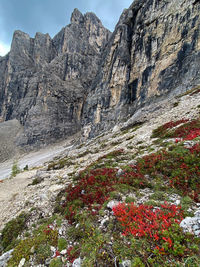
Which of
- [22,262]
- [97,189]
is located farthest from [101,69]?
[22,262]

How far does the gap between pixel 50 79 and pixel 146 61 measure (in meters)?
75.2

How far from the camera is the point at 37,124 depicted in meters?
91.4

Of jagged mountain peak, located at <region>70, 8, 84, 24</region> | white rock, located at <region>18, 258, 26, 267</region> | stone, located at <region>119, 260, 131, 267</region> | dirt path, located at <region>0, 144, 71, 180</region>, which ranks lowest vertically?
dirt path, located at <region>0, 144, 71, 180</region>

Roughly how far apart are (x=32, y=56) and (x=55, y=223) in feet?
597

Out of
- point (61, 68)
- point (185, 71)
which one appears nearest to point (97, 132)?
point (185, 71)

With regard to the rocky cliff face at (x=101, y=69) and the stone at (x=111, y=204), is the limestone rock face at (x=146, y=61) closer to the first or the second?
the rocky cliff face at (x=101, y=69)

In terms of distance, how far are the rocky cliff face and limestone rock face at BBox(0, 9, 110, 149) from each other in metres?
0.72

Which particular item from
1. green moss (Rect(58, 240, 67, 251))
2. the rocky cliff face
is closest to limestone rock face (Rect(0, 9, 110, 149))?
the rocky cliff face

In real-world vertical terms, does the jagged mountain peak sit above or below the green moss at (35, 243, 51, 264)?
above

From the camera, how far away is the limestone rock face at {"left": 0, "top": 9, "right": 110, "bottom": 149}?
9300cm

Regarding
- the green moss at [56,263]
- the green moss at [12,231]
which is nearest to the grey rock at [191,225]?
the green moss at [56,263]

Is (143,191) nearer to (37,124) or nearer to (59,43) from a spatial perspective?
(37,124)

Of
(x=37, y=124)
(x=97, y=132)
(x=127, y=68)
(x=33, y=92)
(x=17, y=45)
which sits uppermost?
(x=17, y=45)

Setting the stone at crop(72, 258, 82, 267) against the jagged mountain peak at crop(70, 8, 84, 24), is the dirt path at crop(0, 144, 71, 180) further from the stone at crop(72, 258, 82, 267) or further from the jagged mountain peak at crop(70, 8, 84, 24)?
the jagged mountain peak at crop(70, 8, 84, 24)
